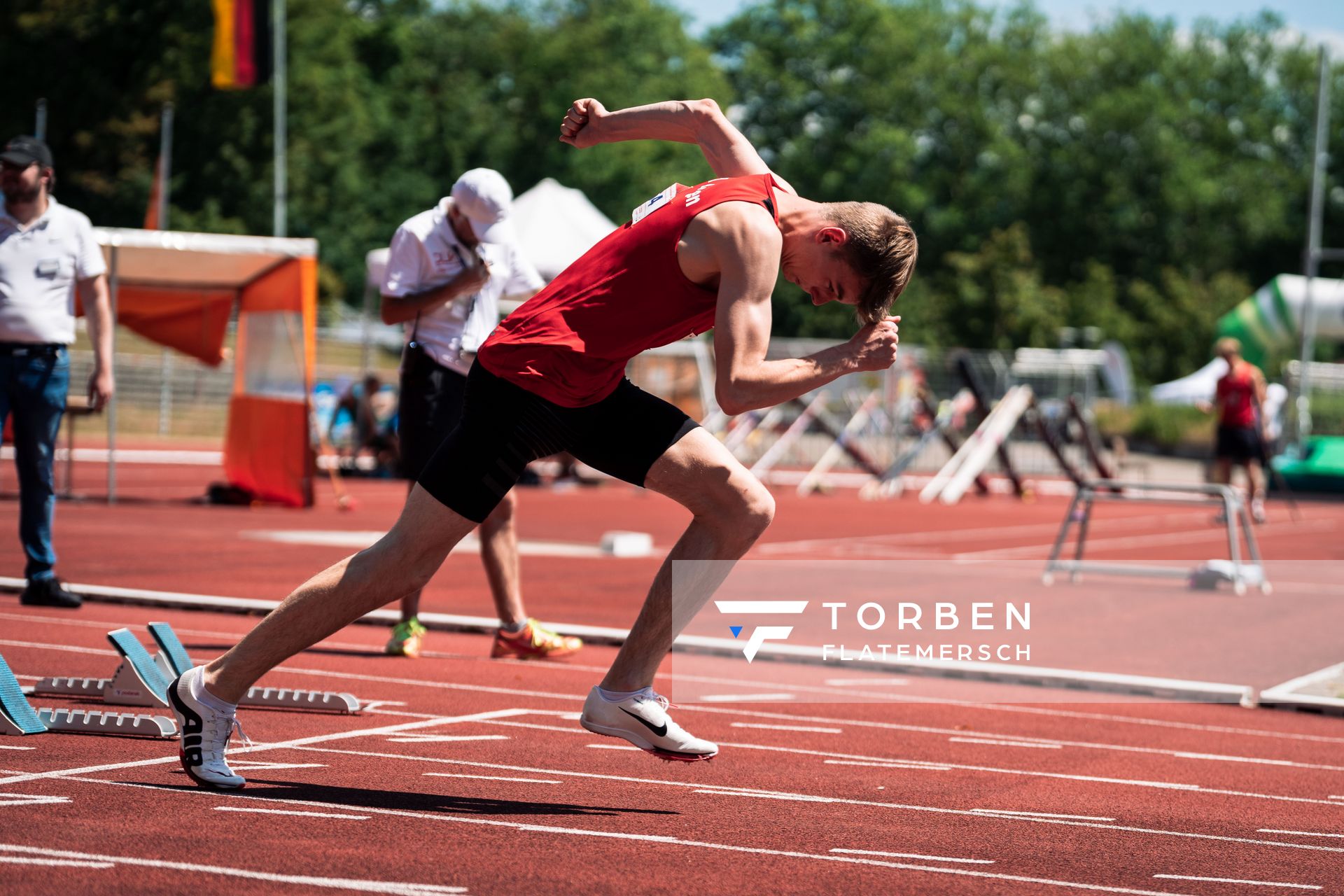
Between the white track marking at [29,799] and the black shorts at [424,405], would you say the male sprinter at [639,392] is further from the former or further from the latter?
the black shorts at [424,405]

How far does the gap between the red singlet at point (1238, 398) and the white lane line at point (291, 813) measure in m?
17.6

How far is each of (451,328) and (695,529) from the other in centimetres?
297

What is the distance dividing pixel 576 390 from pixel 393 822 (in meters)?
1.20

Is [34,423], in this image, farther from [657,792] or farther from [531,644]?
[657,792]

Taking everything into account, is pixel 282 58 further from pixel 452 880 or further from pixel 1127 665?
pixel 452 880

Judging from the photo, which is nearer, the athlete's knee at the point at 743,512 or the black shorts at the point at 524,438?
the black shorts at the point at 524,438

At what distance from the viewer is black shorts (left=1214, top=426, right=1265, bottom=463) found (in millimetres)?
20016

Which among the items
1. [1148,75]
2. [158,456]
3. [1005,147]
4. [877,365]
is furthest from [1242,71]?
[877,365]

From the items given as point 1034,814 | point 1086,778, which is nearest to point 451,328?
point 1086,778

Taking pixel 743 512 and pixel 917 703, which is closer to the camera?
pixel 743 512

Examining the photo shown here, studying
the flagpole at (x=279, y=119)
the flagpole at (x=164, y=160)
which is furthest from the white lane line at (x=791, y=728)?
the flagpole at (x=279, y=119)

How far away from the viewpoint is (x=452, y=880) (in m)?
3.51

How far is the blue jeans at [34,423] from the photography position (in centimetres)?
801

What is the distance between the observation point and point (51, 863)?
137 inches
